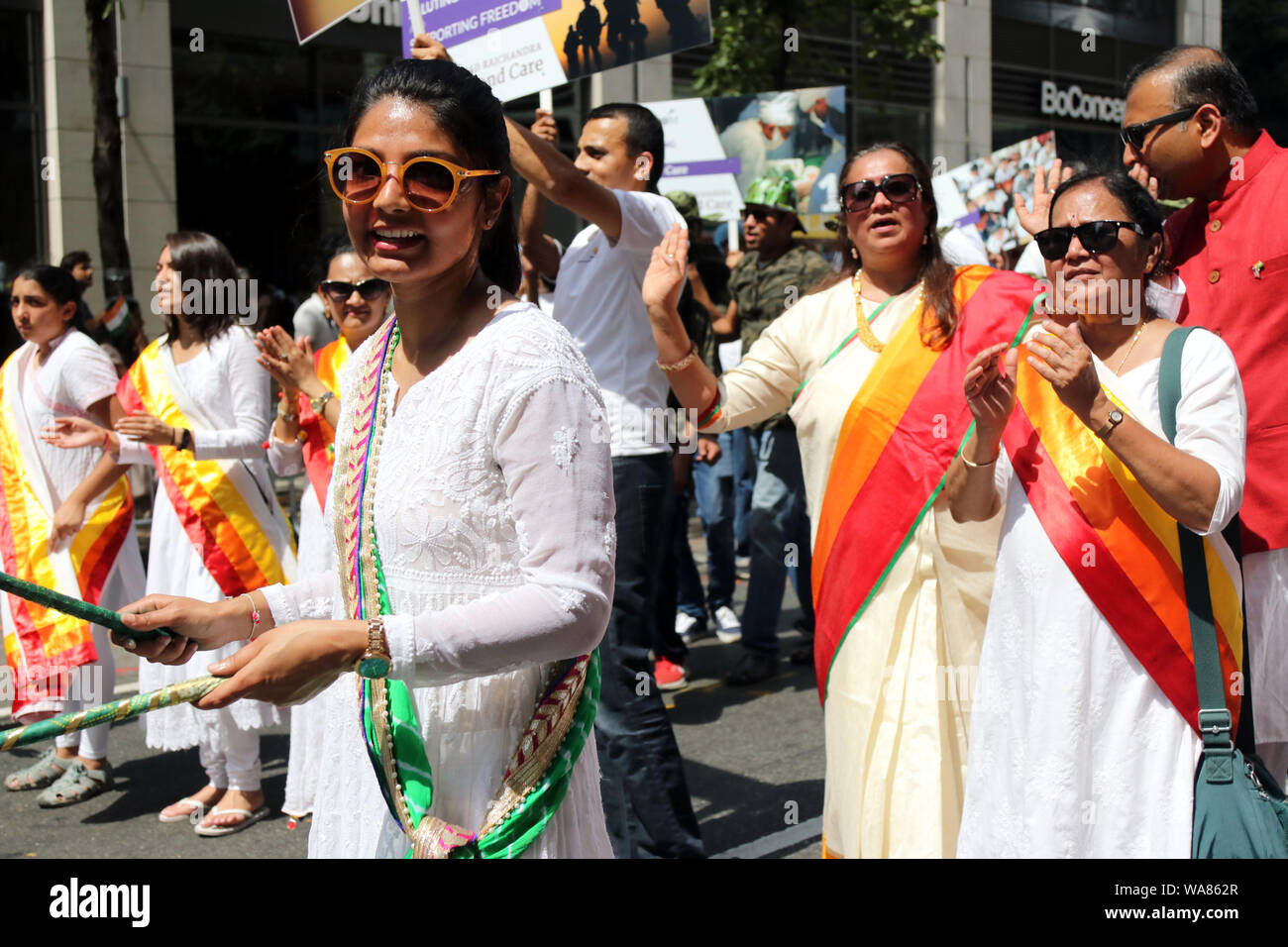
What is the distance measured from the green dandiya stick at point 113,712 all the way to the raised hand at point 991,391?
5.73 ft

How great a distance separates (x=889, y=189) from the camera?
3588 mm

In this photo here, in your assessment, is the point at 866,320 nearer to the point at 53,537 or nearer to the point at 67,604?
the point at 67,604

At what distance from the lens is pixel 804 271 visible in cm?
659

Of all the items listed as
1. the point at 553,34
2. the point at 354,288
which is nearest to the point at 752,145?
the point at 553,34

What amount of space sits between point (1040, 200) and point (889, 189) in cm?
40

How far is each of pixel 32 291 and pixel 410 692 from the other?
12.8 ft

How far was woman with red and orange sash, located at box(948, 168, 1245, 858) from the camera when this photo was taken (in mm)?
2576

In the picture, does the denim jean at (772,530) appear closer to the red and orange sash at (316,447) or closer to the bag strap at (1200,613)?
the red and orange sash at (316,447)

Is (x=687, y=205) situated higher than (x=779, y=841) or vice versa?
(x=687, y=205)
